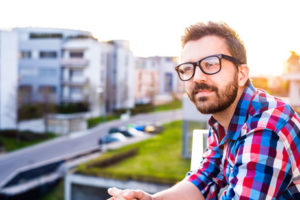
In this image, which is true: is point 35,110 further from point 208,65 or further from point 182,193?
point 208,65

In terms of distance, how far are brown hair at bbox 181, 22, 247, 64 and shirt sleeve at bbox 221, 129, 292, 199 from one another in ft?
1.21

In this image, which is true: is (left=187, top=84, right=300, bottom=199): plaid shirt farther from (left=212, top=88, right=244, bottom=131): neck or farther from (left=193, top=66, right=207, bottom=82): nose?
(left=193, top=66, right=207, bottom=82): nose

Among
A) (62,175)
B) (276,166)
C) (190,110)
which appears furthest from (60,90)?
(276,166)

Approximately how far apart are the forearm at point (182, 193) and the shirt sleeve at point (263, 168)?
46cm

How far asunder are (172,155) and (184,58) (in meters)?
13.6

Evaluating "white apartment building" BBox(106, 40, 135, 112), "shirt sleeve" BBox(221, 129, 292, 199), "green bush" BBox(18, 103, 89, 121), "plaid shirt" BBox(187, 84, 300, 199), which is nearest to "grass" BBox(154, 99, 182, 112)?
"white apartment building" BBox(106, 40, 135, 112)

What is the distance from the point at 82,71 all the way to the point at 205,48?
25387mm

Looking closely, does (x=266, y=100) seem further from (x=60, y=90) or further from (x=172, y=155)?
(x=60, y=90)

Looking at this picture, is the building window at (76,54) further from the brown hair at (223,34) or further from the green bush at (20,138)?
the brown hair at (223,34)

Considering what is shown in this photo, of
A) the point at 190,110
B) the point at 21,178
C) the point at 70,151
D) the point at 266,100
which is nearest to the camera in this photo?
the point at 266,100

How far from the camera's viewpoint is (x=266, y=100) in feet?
3.76

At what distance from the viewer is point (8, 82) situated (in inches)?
755

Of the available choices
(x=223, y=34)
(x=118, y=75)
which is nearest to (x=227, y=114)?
(x=223, y=34)

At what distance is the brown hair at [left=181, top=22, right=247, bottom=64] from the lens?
122cm
